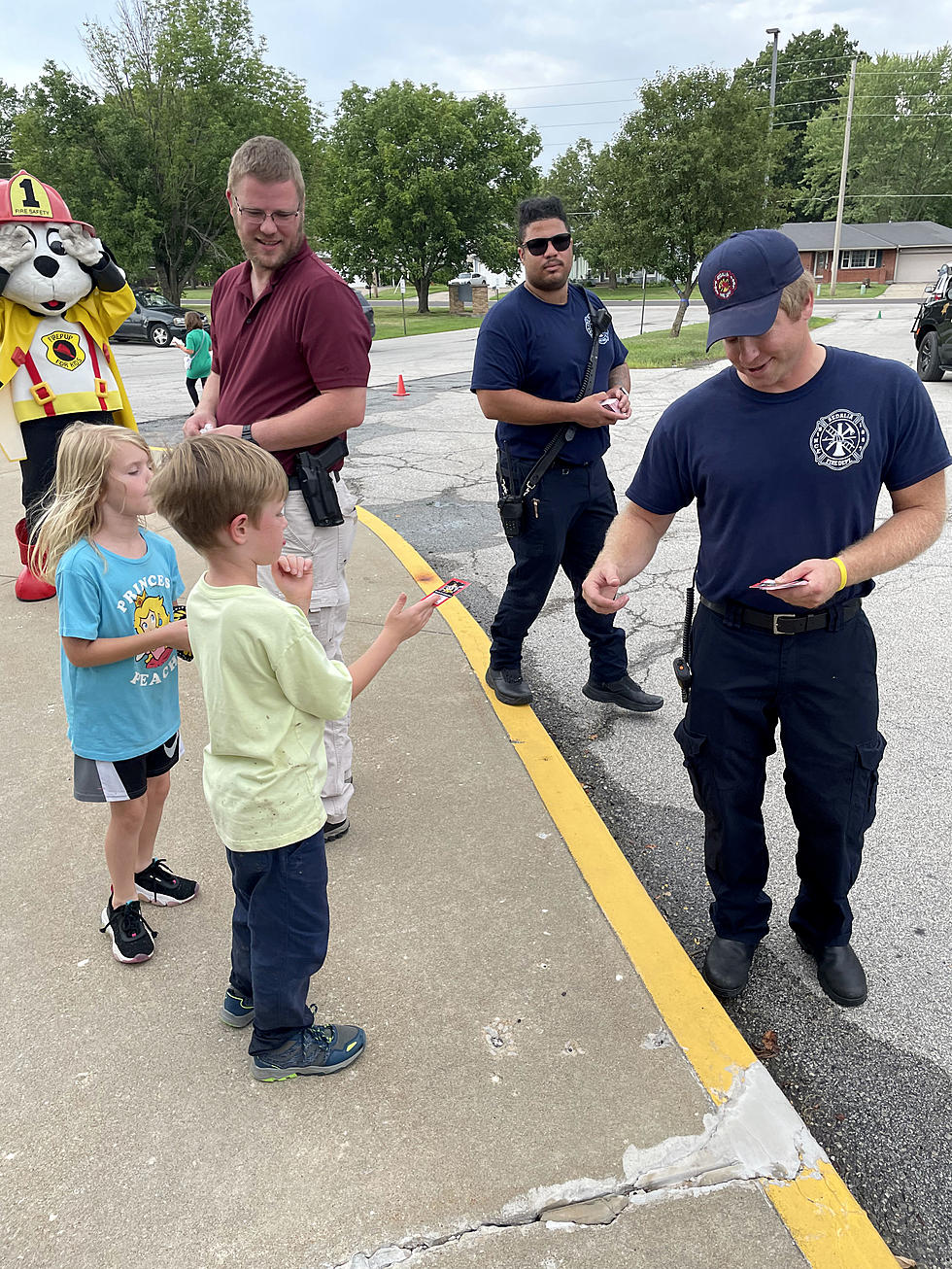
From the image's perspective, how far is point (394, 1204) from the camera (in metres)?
2.00

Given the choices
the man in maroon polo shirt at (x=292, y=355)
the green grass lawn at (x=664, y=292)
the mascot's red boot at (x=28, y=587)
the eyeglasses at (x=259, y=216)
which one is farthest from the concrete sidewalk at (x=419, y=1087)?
the green grass lawn at (x=664, y=292)

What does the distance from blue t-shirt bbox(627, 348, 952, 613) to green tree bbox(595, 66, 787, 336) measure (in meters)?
22.1

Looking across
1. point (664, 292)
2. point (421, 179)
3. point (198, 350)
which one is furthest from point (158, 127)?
point (664, 292)

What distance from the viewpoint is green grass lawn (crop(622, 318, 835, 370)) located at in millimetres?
19688

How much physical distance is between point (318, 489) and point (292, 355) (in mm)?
440

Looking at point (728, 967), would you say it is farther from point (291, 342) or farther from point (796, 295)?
point (291, 342)

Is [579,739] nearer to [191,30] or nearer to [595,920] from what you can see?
[595,920]

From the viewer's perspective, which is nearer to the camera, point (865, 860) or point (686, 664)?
point (686, 664)

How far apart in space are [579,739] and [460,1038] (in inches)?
79.4

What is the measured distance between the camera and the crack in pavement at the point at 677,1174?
75.9 inches

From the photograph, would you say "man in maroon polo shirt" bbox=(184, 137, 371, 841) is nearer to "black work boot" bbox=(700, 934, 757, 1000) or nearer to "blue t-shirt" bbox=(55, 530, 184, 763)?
"blue t-shirt" bbox=(55, 530, 184, 763)

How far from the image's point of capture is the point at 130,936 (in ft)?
9.02

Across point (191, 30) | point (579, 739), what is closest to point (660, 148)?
point (191, 30)

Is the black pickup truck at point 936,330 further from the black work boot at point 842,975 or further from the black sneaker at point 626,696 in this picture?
the black work boot at point 842,975
